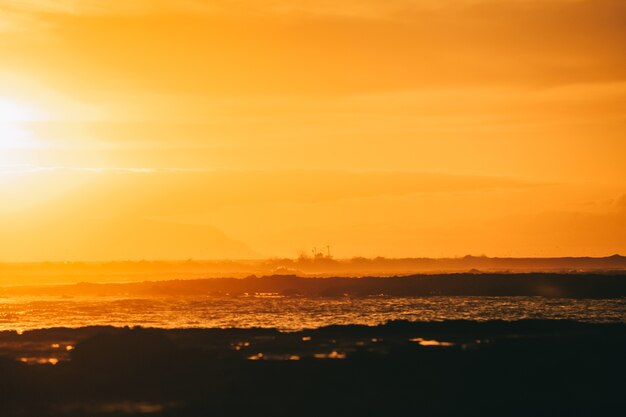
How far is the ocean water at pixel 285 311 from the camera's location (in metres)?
78.2

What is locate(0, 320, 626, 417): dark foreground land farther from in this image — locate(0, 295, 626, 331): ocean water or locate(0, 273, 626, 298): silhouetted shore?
locate(0, 273, 626, 298): silhouetted shore

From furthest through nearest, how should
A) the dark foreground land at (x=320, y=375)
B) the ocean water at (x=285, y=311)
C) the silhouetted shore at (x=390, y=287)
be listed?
the silhouetted shore at (x=390, y=287), the ocean water at (x=285, y=311), the dark foreground land at (x=320, y=375)

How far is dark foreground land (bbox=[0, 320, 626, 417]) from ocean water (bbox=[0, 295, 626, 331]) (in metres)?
18.8

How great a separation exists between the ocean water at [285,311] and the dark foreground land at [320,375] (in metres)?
18.8

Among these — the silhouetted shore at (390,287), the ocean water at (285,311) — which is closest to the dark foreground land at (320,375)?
the ocean water at (285,311)

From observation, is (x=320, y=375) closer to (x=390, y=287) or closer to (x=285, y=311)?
(x=285, y=311)

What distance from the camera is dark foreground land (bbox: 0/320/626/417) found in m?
36.2

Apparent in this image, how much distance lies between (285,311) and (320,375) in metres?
50.2

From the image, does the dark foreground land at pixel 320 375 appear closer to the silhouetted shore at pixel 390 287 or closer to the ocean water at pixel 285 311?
the ocean water at pixel 285 311

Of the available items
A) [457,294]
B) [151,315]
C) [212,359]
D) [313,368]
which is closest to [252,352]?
[212,359]

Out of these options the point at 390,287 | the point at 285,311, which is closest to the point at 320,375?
the point at 285,311

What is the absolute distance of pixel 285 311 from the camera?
91.9m

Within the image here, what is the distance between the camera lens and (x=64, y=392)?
40.2 meters

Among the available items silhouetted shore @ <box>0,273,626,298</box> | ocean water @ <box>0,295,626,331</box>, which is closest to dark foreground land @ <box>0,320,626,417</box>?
ocean water @ <box>0,295,626,331</box>
